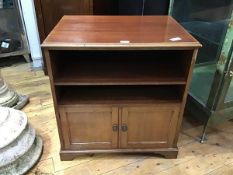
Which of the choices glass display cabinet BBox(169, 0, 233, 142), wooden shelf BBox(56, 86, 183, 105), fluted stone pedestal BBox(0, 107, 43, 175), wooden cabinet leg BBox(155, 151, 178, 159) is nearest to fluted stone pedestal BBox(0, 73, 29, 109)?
fluted stone pedestal BBox(0, 107, 43, 175)

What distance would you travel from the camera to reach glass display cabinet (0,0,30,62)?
8.46ft

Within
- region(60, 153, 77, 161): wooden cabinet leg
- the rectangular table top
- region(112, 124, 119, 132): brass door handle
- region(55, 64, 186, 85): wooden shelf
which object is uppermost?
the rectangular table top

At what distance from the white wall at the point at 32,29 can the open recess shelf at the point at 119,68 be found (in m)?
1.20

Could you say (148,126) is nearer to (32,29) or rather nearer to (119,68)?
(119,68)

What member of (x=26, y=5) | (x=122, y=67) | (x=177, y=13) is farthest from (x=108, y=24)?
(x=26, y=5)

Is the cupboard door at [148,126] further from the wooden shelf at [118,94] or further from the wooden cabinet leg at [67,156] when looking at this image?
the wooden cabinet leg at [67,156]

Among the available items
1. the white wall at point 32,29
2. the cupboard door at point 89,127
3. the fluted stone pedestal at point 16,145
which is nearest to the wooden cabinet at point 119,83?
the cupboard door at point 89,127

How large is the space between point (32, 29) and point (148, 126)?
5.76 ft

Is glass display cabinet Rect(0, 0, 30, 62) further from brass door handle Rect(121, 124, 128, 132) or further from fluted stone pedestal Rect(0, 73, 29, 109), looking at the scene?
brass door handle Rect(121, 124, 128, 132)

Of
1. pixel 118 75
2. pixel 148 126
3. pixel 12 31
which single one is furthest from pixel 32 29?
pixel 148 126

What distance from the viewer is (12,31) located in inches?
108

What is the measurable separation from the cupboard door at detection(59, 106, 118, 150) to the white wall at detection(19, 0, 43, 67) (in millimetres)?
1468

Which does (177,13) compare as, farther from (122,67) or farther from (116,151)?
(116,151)

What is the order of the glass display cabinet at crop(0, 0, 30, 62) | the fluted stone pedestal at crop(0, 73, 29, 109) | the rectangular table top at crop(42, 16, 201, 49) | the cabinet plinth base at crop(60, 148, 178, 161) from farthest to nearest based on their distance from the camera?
the glass display cabinet at crop(0, 0, 30, 62)
the fluted stone pedestal at crop(0, 73, 29, 109)
the cabinet plinth base at crop(60, 148, 178, 161)
the rectangular table top at crop(42, 16, 201, 49)
